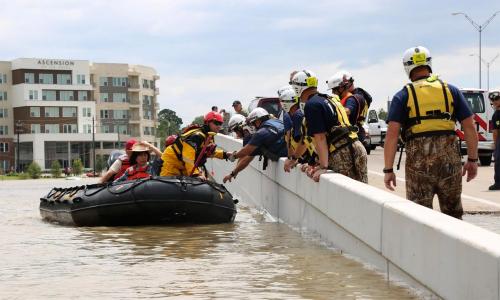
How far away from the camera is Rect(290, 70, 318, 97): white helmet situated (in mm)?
12188

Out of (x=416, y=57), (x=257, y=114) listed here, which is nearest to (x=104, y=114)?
(x=257, y=114)

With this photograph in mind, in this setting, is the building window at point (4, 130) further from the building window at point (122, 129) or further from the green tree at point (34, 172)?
the building window at point (122, 129)

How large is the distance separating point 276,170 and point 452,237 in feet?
32.3

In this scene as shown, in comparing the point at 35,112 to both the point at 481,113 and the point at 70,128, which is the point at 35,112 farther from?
the point at 481,113

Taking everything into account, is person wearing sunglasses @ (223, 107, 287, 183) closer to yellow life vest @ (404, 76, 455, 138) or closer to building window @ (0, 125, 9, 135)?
yellow life vest @ (404, 76, 455, 138)

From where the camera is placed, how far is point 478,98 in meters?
32.8

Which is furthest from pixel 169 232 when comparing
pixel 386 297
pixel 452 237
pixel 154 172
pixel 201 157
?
pixel 452 237

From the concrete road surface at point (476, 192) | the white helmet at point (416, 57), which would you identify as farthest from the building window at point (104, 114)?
the white helmet at point (416, 57)

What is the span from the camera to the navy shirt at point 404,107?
875 cm

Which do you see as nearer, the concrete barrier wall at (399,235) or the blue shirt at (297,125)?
the concrete barrier wall at (399,235)

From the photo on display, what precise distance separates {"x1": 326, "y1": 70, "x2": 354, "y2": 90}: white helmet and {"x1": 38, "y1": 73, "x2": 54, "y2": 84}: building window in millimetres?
133165

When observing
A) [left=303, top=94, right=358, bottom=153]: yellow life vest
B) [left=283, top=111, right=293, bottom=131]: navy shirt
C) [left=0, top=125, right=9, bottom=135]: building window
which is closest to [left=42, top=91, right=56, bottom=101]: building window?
[left=0, top=125, right=9, bottom=135]: building window

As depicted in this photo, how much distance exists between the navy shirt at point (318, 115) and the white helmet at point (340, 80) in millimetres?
2129

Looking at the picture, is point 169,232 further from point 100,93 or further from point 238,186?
point 100,93
